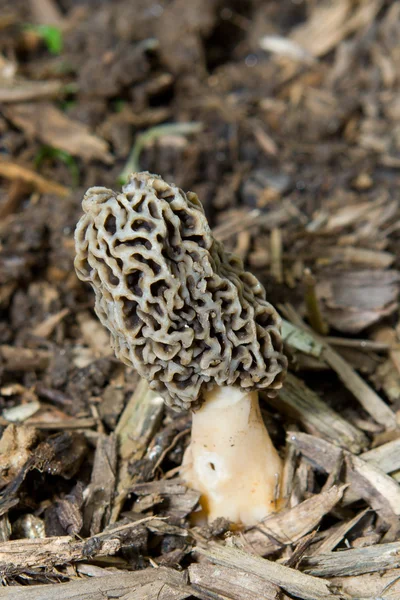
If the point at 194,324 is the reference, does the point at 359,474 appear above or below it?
below

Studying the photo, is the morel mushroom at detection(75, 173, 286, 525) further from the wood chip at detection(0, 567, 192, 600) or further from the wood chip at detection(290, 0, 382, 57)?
the wood chip at detection(290, 0, 382, 57)

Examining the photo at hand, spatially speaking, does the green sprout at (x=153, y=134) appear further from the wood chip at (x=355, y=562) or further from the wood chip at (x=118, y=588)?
the wood chip at (x=355, y=562)

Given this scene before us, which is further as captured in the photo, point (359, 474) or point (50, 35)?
point (50, 35)

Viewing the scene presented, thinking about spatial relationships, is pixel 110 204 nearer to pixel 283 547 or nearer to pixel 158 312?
pixel 158 312

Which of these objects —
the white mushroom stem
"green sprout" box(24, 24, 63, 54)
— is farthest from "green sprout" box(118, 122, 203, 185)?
the white mushroom stem

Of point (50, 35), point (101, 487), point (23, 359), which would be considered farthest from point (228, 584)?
point (50, 35)

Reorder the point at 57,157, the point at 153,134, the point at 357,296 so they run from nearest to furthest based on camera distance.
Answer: the point at 357,296
the point at 57,157
the point at 153,134

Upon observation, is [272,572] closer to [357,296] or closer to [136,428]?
[136,428]
